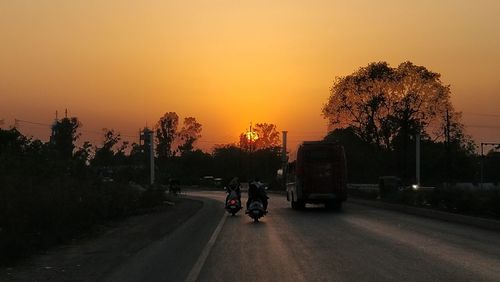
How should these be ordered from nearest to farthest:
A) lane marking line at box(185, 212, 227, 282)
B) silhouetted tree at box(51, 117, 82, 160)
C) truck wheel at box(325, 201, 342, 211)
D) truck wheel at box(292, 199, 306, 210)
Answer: lane marking line at box(185, 212, 227, 282) → truck wheel at box(325, 201, 342, 211) → truck wheel at box(292, 199, 306, 210) → silhouetted tree at box(51, 117, 82, 160)

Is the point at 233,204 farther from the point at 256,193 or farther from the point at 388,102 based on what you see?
the point at 388,102

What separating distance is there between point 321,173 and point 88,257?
20.0m

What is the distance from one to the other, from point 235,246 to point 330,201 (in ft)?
59.3

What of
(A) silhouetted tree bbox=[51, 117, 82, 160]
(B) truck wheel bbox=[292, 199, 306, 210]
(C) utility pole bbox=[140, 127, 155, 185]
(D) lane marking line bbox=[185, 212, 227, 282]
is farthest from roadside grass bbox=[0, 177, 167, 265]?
(A) silhouetted tree bbox=[51, 117, 82, 160]

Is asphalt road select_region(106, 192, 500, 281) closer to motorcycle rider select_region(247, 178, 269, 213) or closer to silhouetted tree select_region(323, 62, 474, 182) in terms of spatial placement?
motorcycle rider select_region(247, 178, 269, 213)

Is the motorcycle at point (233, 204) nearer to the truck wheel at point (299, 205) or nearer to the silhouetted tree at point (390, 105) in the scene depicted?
the truck wheel at point (299, 205)

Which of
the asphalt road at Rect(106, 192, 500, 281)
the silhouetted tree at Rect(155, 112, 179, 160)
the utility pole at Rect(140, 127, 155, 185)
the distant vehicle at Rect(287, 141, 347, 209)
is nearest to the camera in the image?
the asphalt road at Rect(106, 192, 500, 281)

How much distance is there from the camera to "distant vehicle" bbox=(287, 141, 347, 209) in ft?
108

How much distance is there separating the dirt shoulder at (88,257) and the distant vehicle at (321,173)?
11.7 m

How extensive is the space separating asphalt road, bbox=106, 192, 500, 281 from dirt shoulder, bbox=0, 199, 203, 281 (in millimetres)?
514

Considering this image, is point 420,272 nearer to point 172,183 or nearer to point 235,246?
point 235,246

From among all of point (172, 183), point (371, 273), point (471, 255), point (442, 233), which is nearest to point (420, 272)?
point (371, 273)

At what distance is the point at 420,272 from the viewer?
11203mm

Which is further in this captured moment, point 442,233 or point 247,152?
point 247,152
